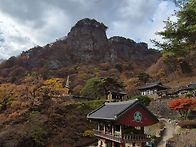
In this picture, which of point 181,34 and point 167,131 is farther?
point 167,131

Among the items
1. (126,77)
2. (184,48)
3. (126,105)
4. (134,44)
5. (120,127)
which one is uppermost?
(134,44)

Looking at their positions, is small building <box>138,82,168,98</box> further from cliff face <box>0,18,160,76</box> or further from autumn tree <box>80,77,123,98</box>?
cliff face <box>0,18,160,76</box>

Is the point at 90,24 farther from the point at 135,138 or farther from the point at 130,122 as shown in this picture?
the point at 135,138

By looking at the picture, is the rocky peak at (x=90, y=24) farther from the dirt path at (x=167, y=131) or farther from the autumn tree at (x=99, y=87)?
the dirt path at (x=167, y=131)

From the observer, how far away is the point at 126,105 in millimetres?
23750

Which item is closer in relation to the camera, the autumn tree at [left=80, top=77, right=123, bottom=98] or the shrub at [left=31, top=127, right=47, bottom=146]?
the shrub at [left=31, top=127, right=47, bottom=146]

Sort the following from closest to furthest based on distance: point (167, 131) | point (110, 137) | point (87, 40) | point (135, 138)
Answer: point (135, 138), point (110, 137), point (167, 131), point (87, 40)

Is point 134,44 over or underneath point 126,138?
over

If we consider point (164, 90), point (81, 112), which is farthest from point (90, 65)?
point (81, 112)

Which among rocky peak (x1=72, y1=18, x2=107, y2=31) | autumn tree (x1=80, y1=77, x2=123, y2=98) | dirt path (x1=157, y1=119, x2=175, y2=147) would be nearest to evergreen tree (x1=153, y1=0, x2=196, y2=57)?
dirt path (x1=157, y1=119, x2=175, y2=147)

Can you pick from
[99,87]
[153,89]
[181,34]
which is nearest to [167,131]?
[181,34]

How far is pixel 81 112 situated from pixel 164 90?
20014 millimetres

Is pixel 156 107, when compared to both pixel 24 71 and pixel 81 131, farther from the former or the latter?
pixel 24 71

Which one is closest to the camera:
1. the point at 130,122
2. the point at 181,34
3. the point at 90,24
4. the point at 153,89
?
the point at 181,34
